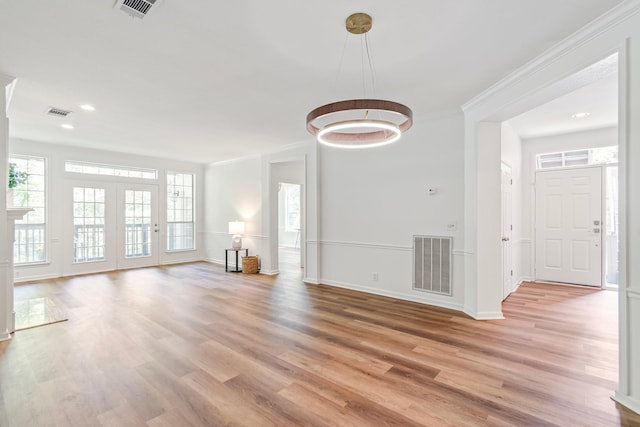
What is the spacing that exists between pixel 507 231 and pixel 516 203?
1.13m

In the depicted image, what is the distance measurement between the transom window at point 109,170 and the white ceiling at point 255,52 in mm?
2462

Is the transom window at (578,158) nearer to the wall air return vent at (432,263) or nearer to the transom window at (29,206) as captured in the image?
the wall air return vent at (432,263)

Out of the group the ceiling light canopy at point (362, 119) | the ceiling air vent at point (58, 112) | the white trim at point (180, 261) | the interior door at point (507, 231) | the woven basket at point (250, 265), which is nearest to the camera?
the ceiling light canopy at point (362, 119)

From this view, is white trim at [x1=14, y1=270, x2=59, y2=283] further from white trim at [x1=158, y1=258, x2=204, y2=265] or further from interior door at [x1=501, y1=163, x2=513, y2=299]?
interior door at [x1=501, y1=163, x2=513, y2=299]

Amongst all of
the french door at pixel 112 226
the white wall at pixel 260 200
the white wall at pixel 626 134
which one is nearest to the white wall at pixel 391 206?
the white wall at pixel 260 200

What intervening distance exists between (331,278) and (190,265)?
4.23m

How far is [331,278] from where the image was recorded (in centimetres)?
575

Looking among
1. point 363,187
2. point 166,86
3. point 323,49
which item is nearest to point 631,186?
point 323,49

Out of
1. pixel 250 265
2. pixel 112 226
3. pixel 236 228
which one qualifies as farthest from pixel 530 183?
pixel 112 226

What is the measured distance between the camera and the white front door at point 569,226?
18.3 ft

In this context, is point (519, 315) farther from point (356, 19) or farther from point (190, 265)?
point (190, 265)

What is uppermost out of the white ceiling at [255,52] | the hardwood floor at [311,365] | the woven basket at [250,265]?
Result: the white ceiling at [255,52]

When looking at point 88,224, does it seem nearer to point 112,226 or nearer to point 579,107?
point 112,226

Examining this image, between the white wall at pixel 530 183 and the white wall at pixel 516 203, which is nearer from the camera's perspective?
the white wall at pixel 516 203
